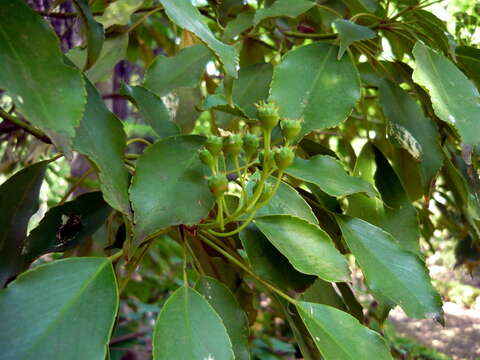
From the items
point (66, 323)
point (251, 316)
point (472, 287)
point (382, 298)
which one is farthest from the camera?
point (472, 287)

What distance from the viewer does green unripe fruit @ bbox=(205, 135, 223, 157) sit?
495 millimetres

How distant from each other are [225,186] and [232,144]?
47 millimetres

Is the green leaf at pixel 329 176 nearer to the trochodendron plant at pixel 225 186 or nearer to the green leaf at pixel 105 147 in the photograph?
the trochodendron plant at pixel 225 186

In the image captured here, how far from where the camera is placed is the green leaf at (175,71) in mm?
759

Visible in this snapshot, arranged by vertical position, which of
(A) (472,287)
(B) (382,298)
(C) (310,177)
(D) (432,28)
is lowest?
(A) (472,287)

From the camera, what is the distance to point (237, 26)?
2.68 ft

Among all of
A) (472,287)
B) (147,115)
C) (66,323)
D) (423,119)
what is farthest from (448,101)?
(472,287)

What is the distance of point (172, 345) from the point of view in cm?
43

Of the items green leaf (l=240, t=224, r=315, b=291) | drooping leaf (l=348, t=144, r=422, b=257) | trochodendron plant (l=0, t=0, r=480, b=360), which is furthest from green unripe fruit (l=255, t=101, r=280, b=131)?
drooping leaf (l=348, t=144, r=422, b=257)

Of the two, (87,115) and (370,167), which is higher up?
(87,115)

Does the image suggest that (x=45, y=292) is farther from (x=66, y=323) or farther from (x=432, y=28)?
(x=432, y=28)

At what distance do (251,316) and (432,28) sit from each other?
0.48 m

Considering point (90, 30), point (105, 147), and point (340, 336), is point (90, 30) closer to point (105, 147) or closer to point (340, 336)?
point (105, 147)

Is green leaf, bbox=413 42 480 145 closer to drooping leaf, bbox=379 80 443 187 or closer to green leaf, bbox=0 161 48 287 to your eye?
drooping leaf, bbox=379 80 443 187
